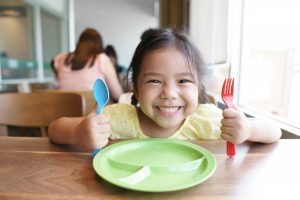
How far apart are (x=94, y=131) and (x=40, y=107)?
2.50ft

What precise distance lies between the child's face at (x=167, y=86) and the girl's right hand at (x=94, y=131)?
19 cm

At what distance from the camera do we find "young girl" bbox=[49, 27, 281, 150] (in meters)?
0.57

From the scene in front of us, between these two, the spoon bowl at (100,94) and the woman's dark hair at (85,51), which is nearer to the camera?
the spoon bowl at (100,94)

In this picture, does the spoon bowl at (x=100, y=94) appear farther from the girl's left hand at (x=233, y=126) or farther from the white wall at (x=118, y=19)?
the white wall at (x=118, y=19)

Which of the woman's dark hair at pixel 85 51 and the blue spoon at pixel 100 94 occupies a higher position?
the woman's dark hair at pixel 85 51

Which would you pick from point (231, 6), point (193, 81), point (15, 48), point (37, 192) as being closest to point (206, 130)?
point (193, 81)

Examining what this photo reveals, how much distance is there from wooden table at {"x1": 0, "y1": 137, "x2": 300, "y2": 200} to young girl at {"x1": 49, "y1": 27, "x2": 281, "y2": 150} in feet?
0.14

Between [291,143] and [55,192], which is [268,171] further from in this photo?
[55,192]

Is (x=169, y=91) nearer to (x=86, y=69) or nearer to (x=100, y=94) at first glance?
(x=100, y=94)

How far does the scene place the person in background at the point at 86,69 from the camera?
2066mm

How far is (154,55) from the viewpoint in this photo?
0.72 m

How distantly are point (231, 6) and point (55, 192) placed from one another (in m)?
1.47

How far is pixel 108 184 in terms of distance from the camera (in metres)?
0.42

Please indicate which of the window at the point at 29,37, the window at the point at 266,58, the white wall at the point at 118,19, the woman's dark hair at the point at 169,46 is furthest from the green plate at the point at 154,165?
the white wall at the point at 118,19
